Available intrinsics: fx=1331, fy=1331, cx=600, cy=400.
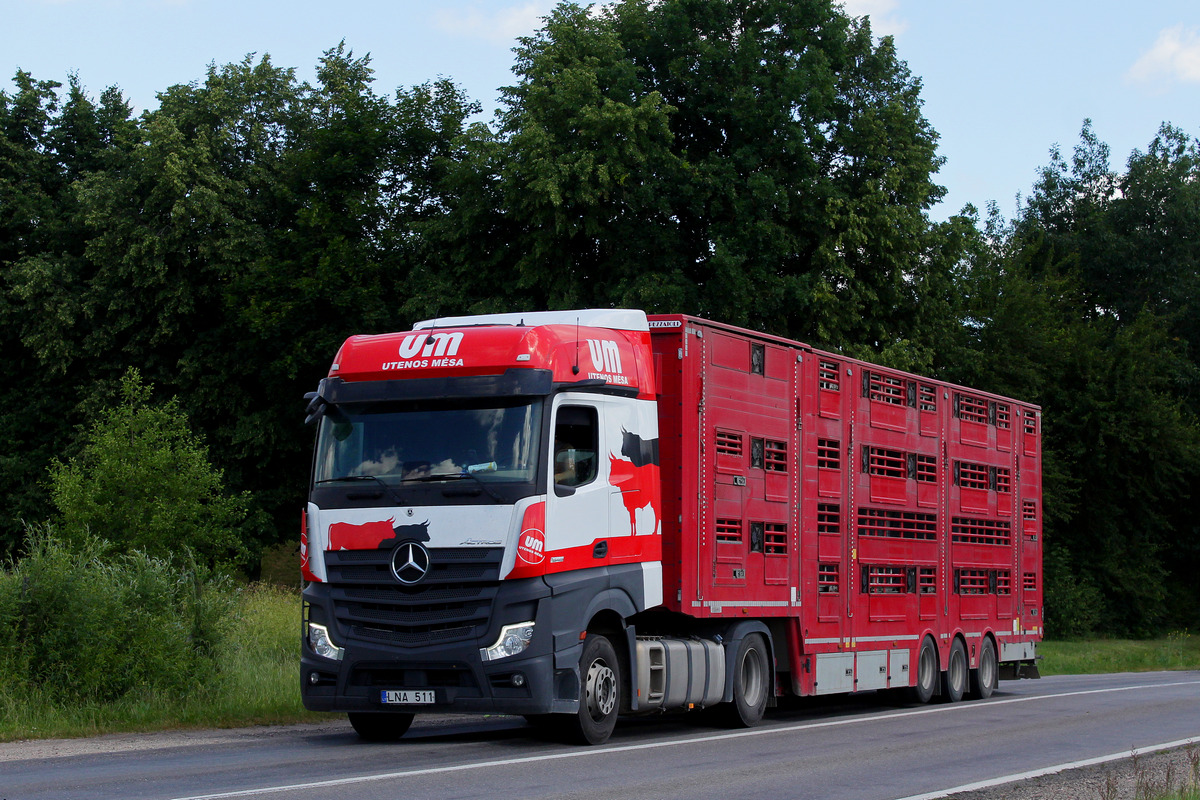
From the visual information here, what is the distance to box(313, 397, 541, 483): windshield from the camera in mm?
11672

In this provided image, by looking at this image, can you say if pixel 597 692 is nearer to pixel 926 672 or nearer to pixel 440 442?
pixel 440 442

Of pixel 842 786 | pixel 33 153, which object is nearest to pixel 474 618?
pixel 842 786

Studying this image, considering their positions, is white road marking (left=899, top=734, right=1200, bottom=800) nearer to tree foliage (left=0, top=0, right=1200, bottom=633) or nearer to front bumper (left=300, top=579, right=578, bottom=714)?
front bumper (left=300, top=579, right=578, bottom=714)

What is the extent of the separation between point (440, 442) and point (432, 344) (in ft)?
3.19

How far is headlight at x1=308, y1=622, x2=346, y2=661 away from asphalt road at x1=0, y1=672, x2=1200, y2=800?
2.71 ft

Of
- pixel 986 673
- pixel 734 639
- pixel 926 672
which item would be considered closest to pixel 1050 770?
pixel 734 639

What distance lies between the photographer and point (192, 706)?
14.5m

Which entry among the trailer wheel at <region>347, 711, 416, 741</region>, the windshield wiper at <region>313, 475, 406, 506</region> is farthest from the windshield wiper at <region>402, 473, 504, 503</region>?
the trailer wheel at <region>347, 711, 416, 741</region>

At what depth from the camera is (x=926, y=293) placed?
33562mm

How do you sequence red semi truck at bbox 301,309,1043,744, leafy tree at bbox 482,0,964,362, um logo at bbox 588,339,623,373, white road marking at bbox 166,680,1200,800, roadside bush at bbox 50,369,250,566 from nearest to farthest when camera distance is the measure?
white road marking at bbox 166,680,1200,800
red semi truck at bbox 301,309,1043,744
um logo at bbox 588,339,623,373
roadside bush at bbox 50,369,250,566
leafy tree at bbox 482,0,964,362

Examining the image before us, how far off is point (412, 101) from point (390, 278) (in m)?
5.49

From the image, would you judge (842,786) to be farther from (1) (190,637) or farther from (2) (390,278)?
(2) (390,278)

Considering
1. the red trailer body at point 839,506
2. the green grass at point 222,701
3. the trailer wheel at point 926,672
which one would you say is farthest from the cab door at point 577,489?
the trailer wheel at point 926,672

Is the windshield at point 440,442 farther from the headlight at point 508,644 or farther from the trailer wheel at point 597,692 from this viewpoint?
the trailer wheel at point 597,692
